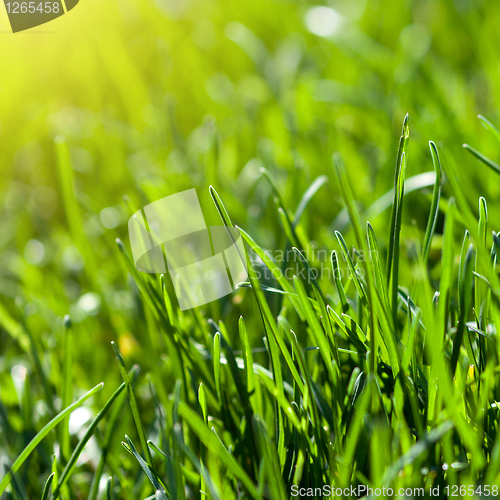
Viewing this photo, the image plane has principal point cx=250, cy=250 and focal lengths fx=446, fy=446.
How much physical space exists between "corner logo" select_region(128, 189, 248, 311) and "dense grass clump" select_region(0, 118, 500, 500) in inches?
2.0

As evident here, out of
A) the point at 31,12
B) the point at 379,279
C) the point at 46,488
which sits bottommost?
the point at 46,488

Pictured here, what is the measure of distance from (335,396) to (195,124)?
3.72ft

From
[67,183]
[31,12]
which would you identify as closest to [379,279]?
[67,183]

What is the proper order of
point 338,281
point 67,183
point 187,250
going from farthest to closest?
point 67,183 → point 187,250 → point 338,281

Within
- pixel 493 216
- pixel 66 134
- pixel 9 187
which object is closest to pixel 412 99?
pixel 493 216

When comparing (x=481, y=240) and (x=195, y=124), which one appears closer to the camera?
(x=481, y=240)

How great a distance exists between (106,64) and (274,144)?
2.61 feet

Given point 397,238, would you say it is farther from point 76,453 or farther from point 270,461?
point 76,453

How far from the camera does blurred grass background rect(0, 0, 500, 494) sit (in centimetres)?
83

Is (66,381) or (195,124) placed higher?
(195,124)

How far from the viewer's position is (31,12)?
2.70 feet

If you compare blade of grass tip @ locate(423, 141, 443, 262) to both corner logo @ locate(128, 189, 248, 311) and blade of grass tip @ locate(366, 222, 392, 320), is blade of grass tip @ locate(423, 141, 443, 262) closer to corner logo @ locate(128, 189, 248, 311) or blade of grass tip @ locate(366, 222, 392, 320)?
blade of grass tip @ locate(366, 222, 392, 320)

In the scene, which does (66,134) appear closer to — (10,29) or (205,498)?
(10,29)

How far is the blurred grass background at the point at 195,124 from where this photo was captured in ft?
2.73
